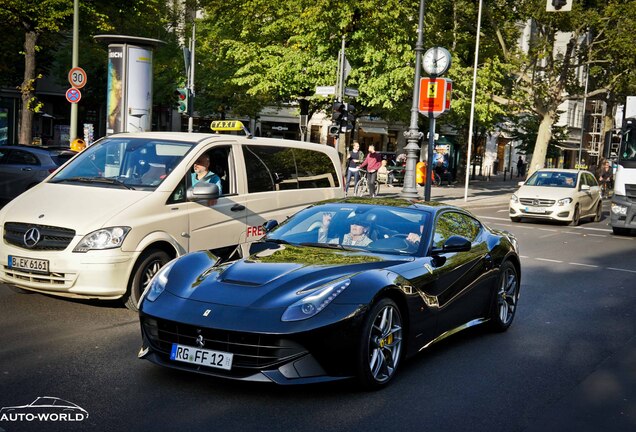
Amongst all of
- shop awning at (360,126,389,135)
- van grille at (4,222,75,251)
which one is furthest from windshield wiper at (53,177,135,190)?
shop awning at (360,126,389,135)

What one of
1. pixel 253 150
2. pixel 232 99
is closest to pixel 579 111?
pixel 232 99

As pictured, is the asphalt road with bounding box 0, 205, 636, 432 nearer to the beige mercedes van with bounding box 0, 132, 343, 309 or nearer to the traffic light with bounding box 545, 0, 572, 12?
the beige mercedes van with bounding box 0, 132, 343, 309

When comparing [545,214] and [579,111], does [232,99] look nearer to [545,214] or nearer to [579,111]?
[545,214]

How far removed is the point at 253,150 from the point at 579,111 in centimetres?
7814

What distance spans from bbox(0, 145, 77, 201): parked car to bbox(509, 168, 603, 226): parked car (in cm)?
1223

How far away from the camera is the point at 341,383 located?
17.8 ft

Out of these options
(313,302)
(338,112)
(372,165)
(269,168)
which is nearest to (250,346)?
(313,302)

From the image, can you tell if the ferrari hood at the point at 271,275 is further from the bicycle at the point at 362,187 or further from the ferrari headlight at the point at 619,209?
the bicycle at the point at 362,187

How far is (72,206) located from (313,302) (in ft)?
11.5

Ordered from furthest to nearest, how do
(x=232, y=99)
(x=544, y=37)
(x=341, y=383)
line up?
(x=232, y=99), (x=544, y=37), (x=341, y=383)

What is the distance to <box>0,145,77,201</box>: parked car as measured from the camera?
672 inches

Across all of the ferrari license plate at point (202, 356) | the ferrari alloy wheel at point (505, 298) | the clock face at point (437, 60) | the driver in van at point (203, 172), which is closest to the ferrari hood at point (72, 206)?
the driver in van at point (203, 172)

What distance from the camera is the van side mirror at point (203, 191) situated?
7862mm

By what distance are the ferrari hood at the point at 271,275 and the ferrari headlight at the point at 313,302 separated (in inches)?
2.5
